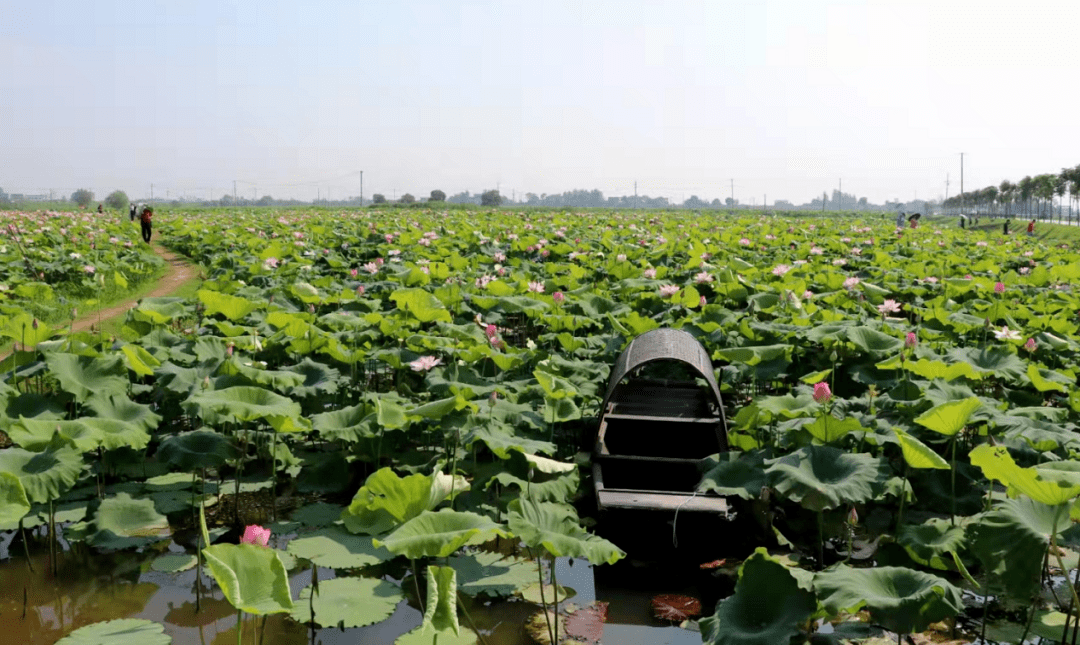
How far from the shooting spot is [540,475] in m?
3.88

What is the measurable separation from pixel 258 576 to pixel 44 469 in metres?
1.84

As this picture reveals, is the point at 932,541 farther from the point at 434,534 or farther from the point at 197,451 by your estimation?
the point at 197,451

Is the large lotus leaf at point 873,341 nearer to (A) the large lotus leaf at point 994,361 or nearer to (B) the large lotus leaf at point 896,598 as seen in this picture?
(A) the large lotus leaf at point 994,361

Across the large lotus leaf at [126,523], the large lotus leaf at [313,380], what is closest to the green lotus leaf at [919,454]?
the large lotus leaf at [313,380]

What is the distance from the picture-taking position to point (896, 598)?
2.42 m

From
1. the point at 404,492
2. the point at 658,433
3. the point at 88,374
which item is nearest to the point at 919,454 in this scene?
the point at 658,433

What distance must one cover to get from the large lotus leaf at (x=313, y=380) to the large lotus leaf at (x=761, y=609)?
2.76 m

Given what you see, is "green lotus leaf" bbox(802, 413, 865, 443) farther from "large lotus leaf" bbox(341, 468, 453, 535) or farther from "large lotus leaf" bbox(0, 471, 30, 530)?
"large lotus leaf" bbox(0, 471, 30, 530)

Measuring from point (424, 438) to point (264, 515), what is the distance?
0.93 m

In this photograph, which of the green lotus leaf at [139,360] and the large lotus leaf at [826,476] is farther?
the green lotus leaf at [139,360]

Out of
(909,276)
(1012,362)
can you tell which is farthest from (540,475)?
(909,276)

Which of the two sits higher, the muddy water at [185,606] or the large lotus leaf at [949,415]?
the large lotus leaf at [949,415]

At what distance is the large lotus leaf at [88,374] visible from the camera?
13.3ft

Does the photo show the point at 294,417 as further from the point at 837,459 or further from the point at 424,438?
the point at 837,459
